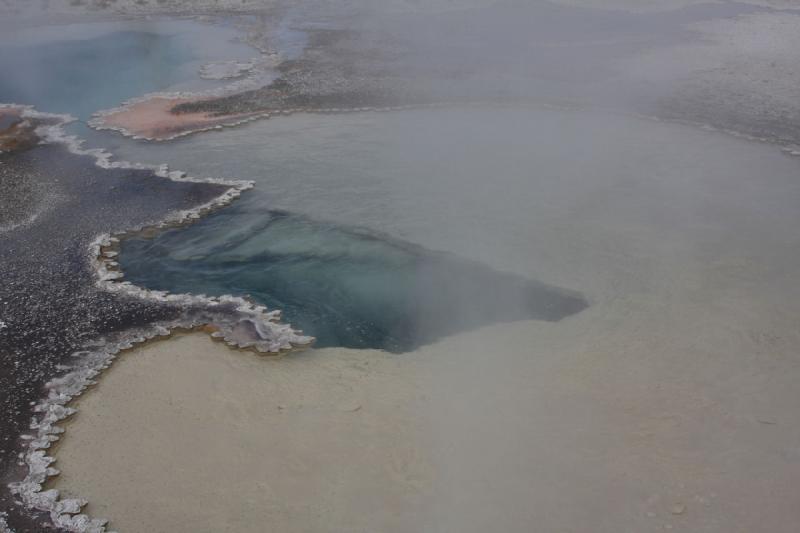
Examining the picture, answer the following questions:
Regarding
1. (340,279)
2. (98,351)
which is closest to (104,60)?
(340,279)

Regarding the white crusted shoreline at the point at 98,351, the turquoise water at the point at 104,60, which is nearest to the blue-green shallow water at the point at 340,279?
the white crusted shoreline at the point at 98,351

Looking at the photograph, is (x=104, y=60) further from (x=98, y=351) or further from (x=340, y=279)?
(x=98, y=351)

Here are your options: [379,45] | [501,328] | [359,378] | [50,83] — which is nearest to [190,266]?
[359,378]

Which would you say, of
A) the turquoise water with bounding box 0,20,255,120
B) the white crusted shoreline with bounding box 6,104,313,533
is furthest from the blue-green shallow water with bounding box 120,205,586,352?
the turquoise water with bounding box 0,20,255,120

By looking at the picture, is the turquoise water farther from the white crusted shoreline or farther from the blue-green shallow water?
the blue-green shallow water

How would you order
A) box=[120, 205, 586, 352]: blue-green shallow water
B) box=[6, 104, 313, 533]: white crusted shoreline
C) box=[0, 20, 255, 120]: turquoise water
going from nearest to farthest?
box=[6, 104, 313, 533]: white crusted shoreline, box=[120, 205, 586, 352]: blue-green shallow water, box=[0, 20, 255, 120]: turquoise water

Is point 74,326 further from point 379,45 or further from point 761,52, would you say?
point 761,52
